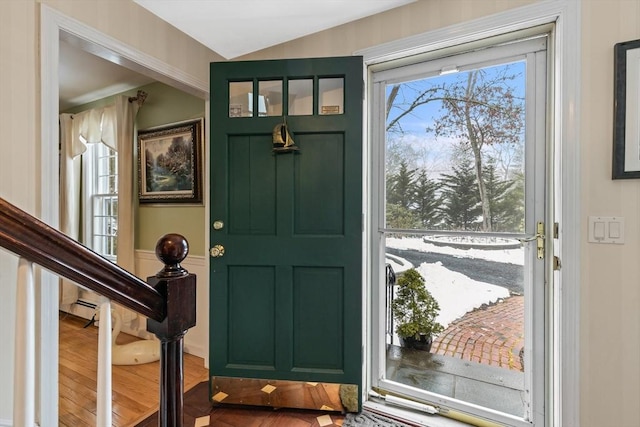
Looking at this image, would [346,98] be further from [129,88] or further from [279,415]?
[129,88]

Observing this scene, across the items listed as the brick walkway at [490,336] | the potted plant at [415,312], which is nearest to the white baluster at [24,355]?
the potted plant at [415,312]

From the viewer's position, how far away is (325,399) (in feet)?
5.90

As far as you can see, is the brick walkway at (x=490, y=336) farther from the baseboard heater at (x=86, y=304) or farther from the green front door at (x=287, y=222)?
the baseboard heater at (x=86, y=304)

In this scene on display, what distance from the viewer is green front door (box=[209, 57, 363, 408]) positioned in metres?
1.80

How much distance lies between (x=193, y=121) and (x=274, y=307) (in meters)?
1.65

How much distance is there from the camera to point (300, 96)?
76.4 inches

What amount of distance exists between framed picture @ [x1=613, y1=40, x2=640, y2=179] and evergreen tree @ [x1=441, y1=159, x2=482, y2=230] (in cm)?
57

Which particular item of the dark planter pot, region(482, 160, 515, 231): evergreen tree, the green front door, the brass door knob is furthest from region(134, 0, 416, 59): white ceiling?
the dark planter pot

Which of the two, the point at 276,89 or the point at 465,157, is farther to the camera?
the point at 276,89

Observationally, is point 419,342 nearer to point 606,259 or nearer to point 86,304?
point 606,259

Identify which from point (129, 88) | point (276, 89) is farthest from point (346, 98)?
point (129, 88)

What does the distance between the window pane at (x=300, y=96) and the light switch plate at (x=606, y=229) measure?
153 centimetres

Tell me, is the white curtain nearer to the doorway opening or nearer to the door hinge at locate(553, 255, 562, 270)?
the doorway opening

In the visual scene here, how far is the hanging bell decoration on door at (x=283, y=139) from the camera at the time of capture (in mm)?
1783
